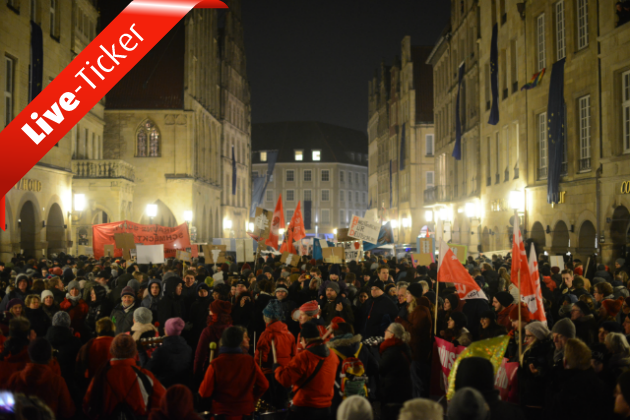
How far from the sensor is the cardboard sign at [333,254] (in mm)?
18825

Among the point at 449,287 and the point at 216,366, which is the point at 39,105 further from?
the point at 449,287

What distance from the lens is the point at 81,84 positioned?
16.6ft

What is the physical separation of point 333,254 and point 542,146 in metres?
10.0

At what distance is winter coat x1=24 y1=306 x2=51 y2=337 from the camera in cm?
787

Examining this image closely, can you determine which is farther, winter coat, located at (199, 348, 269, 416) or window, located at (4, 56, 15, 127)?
window, located at (4, 56, 15, 127)

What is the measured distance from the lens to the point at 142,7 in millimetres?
5242

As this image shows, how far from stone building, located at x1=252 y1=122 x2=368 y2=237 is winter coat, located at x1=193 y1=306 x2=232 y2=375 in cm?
8190

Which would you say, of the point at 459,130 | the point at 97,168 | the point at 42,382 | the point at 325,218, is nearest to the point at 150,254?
the point at 42,382

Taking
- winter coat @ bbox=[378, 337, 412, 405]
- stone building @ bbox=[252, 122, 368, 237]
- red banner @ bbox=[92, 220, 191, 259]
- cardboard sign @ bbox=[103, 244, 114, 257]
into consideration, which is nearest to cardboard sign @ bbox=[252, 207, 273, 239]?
red banner @ bbox=[92, 220, 191, 259]

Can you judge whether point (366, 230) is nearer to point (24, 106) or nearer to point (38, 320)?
point (38, 320)

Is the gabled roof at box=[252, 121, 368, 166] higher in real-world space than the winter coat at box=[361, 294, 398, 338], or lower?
higher

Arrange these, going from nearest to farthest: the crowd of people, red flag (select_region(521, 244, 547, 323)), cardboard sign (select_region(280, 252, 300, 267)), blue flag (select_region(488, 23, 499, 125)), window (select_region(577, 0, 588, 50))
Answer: the crowd of people → red flag (select_region(521, 244, 547, 323)) → cardboard sign (select_region(280, 252, 300, 267)) → window (select_region(577, 0, 588, 50)) → blue flag (select_region(488, 23, 499, 125))

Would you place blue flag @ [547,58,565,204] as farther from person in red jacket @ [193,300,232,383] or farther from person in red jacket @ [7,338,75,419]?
person in red jacket @ [7,338,75,419]

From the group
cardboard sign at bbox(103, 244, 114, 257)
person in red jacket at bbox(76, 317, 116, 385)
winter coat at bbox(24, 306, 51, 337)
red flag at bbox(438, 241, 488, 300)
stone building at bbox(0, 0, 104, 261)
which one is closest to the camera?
person in red jacket at bbox(76, 317, 116, 385)
